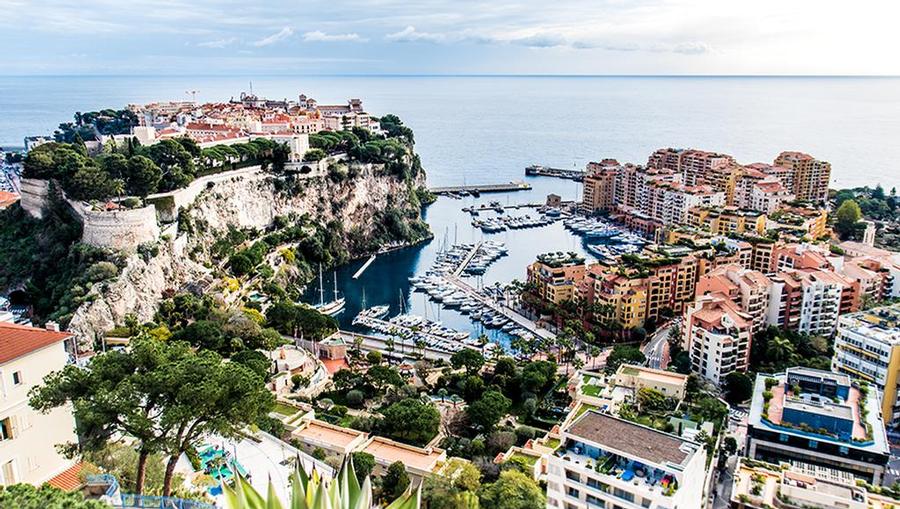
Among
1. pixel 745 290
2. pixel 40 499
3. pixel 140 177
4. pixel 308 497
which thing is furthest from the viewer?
pixel 140 177

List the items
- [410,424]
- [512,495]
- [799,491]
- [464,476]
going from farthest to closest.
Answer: [410,424], [464,476], [512,495], [799,491]

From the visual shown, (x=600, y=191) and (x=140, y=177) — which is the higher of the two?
(x=140, y=177)

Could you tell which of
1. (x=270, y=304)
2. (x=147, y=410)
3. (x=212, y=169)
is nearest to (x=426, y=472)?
(x=147, y=410)

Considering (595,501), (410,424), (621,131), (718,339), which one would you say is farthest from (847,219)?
(621,131)

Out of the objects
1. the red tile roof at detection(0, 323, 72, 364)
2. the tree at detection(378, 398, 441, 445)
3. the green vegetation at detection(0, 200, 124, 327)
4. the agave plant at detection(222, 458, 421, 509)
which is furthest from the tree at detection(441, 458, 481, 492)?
the green vegetation at detection(0, 200, 124, 327)

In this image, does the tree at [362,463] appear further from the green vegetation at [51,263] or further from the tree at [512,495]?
the green vegetation at [51,263]

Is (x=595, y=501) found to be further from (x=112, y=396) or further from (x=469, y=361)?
(x=469, y=361)

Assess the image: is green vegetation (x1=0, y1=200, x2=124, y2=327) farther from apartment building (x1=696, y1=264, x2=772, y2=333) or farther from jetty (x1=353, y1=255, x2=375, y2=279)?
apartment building (x1=696, y1=264, x2=772, y2=333)

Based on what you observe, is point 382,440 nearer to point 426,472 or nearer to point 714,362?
point 426,472
